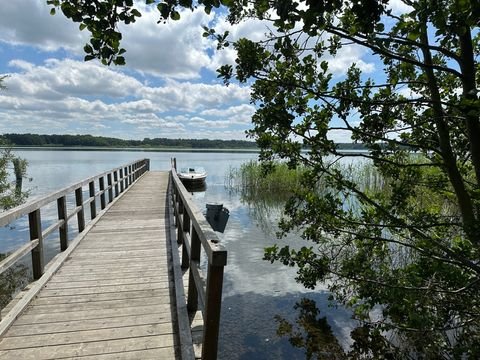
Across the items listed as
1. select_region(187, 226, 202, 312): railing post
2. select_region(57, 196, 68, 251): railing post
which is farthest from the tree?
select_region(57, 196, 68, 251): railing post

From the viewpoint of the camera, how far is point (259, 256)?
30.1ft

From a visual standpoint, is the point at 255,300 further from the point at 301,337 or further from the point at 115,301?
the point at 115,301

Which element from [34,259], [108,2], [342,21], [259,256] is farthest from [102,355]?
[259,256]

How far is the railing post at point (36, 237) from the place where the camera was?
3.74 metres

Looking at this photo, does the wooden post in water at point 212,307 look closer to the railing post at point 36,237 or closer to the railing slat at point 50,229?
the railing post at point 36,237

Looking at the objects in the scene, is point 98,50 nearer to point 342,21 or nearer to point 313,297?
point 342,21

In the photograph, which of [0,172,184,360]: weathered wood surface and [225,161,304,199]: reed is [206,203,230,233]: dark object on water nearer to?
[0,172,184,360]: weathered wood surface

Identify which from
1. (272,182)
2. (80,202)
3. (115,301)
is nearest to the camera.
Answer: (115,301)

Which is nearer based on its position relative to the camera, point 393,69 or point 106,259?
point 393,69

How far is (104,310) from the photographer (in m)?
3.40

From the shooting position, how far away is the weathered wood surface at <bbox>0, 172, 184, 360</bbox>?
108 inches

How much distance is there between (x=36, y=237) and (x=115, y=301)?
1.14 meters

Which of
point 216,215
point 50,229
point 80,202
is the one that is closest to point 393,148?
point 50,229

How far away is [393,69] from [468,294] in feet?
6.33
